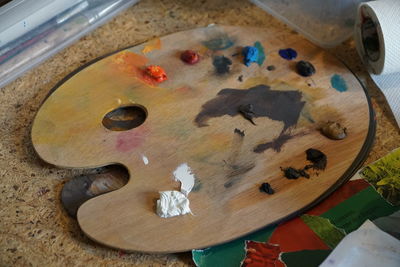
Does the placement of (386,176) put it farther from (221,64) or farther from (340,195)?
(221,64)

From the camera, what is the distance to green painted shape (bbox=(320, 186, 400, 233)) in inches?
30.8

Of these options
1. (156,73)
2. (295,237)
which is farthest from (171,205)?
(156,73)

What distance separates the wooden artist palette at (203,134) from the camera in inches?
30.1

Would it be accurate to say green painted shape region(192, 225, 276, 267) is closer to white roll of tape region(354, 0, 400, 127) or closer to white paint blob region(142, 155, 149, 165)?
white paint blob region(142, 155, 149, 165)

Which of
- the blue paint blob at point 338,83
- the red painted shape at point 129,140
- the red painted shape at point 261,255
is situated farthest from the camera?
the blue paint blob at point 338,83

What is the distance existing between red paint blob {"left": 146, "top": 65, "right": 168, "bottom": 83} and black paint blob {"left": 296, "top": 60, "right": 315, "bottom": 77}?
0.80 feet

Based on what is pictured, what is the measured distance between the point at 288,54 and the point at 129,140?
0.36 meters

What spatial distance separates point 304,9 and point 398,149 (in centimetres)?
35

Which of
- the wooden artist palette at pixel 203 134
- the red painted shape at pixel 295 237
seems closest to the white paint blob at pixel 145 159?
the wooden artist palette at pixel 203 134

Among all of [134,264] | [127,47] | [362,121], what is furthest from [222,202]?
[127,47]

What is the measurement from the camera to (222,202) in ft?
2.58

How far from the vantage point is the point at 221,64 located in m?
0.99

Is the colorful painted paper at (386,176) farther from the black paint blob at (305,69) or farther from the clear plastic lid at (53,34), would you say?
the clear plastic lid at (53,34)

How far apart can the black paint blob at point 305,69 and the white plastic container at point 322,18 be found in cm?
9
